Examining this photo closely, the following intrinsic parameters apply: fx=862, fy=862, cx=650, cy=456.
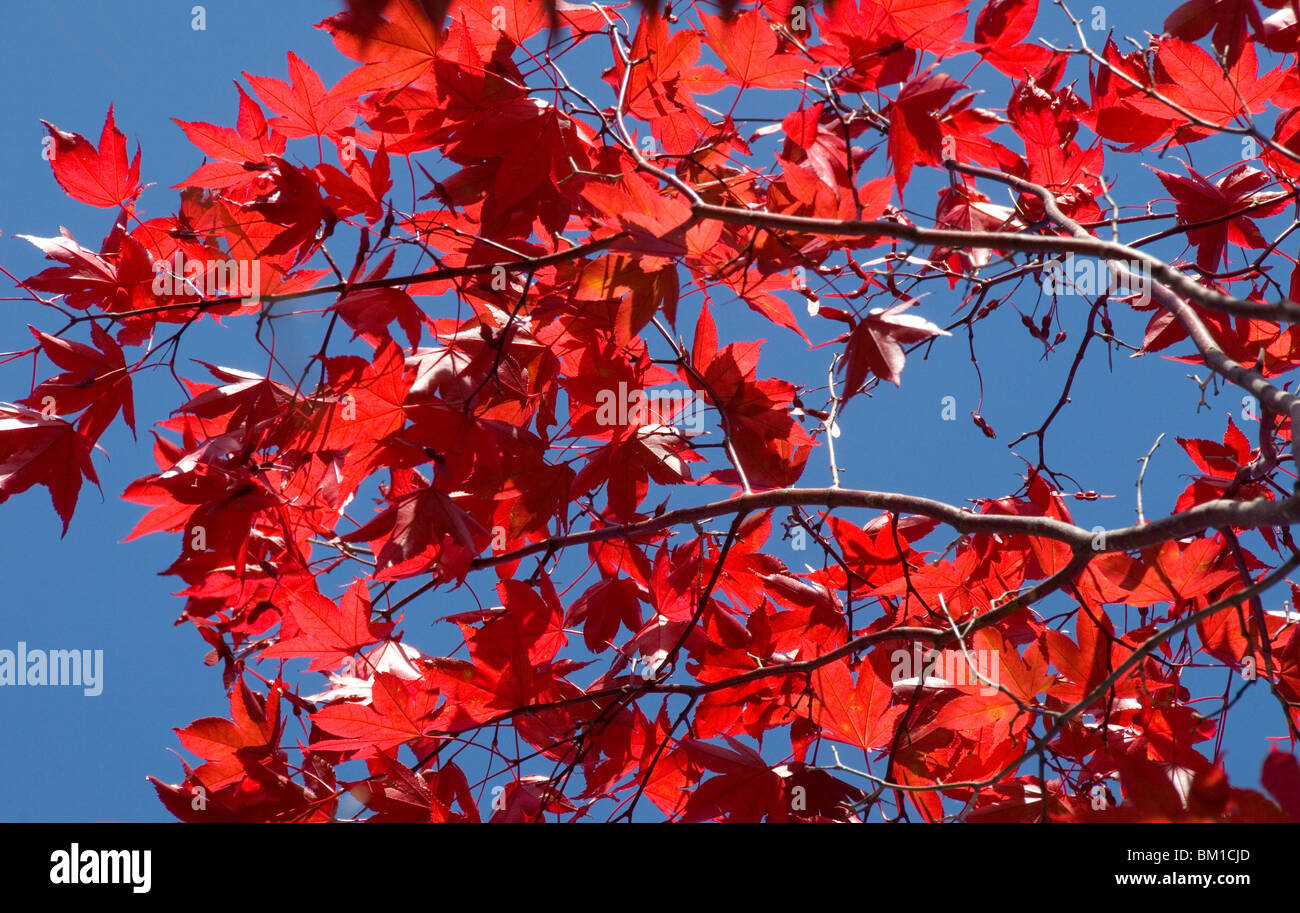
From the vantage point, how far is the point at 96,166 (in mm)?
1154

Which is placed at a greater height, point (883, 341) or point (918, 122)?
point (918, 122)

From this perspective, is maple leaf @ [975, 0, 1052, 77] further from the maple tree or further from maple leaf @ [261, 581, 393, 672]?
maple leaf @ [261, 581, 393, 672]

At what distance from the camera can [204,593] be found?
1.21 m

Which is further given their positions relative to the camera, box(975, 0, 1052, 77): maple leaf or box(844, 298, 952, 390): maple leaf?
box(975, 0, 1052, 77): maple leaf

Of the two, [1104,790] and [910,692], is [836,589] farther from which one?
[1104,790]

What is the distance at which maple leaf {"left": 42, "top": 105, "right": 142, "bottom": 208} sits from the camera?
1133 mm

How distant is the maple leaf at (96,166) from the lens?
3.72 ft

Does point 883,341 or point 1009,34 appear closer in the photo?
point 883,341

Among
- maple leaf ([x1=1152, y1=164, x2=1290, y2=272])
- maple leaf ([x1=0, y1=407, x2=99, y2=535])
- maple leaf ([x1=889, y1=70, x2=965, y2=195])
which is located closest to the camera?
maple leaf ([x1=889, y1=70, x2=965, y2=195])

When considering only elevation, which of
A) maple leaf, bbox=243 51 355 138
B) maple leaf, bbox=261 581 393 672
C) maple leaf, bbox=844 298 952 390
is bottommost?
maple leaf, bbox=261 581 393 672

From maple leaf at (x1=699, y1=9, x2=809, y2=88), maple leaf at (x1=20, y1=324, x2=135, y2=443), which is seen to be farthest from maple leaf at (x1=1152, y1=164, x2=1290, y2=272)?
maple leaf at (x1=20, y1=324, x2=135, y2=443)

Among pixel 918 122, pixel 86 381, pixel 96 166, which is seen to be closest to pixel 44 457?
pixel 86 381

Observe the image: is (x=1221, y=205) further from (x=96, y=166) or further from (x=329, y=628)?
(x=96, y=166)
